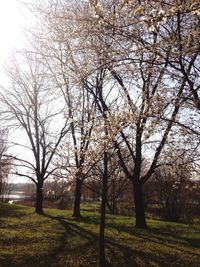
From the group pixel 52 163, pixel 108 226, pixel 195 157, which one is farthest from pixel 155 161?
pixel 52 163

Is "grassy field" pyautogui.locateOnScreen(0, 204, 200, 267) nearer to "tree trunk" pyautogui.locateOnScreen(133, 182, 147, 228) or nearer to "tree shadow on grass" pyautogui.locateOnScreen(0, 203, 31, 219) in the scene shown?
"tree trunk" pyautogui.locateOnScreen(133, 182, 147, 228)

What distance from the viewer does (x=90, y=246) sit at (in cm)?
1185

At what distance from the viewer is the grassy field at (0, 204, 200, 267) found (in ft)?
32.8

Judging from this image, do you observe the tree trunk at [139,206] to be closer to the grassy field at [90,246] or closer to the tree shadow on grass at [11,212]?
the grassy field at [90,246]

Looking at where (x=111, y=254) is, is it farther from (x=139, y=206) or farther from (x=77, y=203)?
(x=77, y=203)

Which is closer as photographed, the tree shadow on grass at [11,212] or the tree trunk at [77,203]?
the tree shadow on grass at [11,212]

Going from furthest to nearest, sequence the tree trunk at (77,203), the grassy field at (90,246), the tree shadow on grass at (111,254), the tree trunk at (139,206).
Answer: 1. the tree trunk at (77,203)
2. the tree trunk at (139,206)
3. the grassy field at (90,246)
4. the tree shadow on grass at (111,254)

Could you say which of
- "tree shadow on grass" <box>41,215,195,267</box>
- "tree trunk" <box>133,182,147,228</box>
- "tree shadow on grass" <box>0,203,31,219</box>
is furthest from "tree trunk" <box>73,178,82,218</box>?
"tree shadow on grass" <box>41,215,195,267</box>

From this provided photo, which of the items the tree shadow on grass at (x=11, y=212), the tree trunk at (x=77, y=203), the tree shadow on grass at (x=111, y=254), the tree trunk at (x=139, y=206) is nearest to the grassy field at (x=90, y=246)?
the tree shadow on grass at (x=111, y=254)

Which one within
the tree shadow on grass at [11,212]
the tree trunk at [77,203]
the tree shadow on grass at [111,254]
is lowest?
the tree shadow on grass at [111,254]

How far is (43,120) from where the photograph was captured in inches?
1106

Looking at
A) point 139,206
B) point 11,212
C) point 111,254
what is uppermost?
point 139,206

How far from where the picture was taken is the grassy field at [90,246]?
394 inches

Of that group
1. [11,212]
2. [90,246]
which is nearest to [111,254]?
[90,246]
